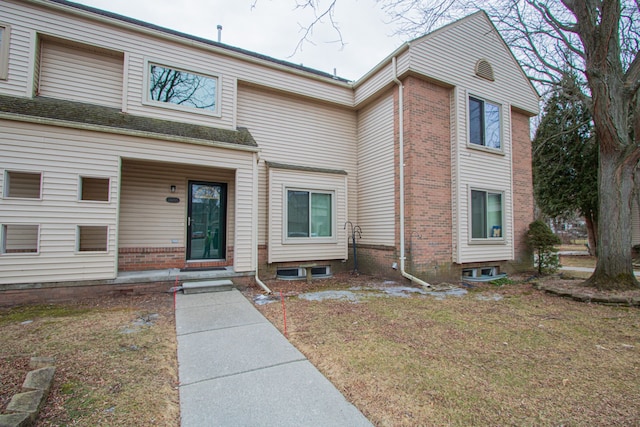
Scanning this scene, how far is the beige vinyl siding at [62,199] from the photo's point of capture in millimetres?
5477

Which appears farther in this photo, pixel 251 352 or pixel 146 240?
pixel 146 240

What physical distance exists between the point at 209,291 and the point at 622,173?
9.59 m

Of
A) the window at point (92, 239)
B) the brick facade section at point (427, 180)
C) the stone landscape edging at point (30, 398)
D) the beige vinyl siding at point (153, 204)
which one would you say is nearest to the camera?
the stone landscape edging at point (30, 398)

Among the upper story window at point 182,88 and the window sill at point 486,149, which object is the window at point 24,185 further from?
the window sill at point 486,149

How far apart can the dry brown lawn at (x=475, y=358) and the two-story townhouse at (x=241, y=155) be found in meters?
2.79

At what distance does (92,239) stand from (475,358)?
7897mm

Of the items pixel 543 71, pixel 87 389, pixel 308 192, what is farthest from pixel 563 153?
pixel 87 389

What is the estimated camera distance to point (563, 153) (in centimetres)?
1563

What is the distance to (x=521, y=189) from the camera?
997cm

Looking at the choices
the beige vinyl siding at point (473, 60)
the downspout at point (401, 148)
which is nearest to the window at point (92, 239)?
the downspout at point (401, 148)

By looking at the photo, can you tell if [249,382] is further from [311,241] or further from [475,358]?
[311,241]

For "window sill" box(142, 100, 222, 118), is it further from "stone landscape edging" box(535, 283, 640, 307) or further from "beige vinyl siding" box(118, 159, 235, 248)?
"stone landscape edging" box(535, 283, 640, 307)

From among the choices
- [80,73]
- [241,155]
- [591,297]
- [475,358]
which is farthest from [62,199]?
[591,297]

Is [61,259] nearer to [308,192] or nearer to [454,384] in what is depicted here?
[308,192]
